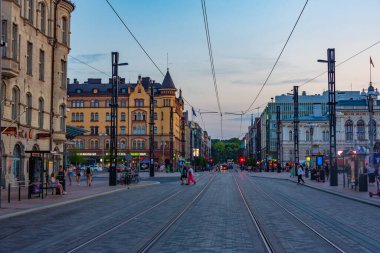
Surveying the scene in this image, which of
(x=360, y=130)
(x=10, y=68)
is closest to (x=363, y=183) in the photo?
(x=10, y=68)

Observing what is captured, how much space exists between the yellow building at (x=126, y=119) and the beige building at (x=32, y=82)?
2777 inches

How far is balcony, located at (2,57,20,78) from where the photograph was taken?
3394 cm

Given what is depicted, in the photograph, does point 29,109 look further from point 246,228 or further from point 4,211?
point 246,228

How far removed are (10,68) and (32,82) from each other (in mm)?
6243

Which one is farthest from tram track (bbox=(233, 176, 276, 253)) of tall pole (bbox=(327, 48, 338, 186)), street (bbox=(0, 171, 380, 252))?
tall pole (bbox=(327, 48, 338, 186))

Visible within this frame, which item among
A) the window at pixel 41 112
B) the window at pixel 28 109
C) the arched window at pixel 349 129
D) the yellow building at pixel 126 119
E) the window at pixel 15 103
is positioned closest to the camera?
the window at pixel 15 103

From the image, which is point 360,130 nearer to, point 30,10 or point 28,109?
point 28,109

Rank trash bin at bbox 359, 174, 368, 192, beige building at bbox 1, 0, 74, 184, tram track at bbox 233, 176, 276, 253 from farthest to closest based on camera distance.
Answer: trash bin at bbox 359, 174, 368, 192, beige building at bbox 1, 0, 74, 184, tram track at bbox 233, 176, 276, 253

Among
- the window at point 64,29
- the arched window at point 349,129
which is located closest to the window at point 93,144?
the arched window at point 349,129

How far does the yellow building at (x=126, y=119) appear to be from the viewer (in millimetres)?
118188

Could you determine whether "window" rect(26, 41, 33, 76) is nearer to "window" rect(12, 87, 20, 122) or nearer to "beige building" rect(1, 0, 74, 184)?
"beige building" rect(1, 0, 74, 184)

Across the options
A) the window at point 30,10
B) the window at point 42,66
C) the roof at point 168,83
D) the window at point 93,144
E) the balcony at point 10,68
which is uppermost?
the roof at point 168,83

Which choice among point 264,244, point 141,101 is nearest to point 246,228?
point 264,244

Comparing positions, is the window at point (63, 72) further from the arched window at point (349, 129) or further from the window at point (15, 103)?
the arched window at point (349, 129)
